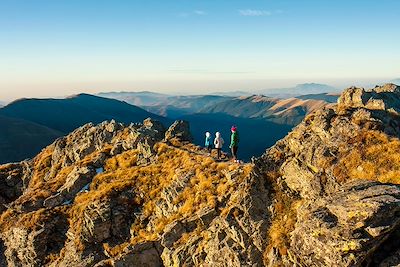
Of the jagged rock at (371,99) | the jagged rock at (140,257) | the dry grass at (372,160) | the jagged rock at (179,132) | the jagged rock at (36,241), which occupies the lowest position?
the jagged rock at (36,241)

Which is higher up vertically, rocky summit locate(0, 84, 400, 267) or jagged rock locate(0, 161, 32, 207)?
rocky summit locate(0, 84, 400, 267)

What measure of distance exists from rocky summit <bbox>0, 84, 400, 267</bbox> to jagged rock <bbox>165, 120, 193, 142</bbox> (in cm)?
230

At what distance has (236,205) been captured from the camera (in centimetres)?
3462

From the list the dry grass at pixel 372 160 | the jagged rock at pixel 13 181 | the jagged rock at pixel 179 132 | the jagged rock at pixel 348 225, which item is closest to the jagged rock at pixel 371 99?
the dry grass at pixel 372 160

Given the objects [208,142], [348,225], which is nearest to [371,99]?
[208,142]

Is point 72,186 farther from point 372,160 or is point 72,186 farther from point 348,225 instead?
point 348,225

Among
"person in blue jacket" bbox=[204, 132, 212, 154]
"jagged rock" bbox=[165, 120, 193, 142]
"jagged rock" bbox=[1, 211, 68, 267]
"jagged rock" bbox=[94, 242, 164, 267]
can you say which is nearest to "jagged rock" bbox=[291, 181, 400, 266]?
"jagged rock" bbox=[94, 242, 164, 267]

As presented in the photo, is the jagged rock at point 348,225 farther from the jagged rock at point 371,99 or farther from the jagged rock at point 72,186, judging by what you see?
the jagged rock at point 72,186

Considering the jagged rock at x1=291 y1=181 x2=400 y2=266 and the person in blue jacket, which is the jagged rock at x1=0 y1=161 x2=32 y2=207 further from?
the jagged rock at x1=291 y1=181 x2=400 y2=266

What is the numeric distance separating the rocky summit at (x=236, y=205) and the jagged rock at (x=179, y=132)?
2296mm

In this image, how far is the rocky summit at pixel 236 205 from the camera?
23.7 meters

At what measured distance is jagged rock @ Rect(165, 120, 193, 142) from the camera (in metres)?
61.1

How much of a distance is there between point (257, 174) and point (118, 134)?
133 feet

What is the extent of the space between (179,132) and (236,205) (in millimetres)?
29789
